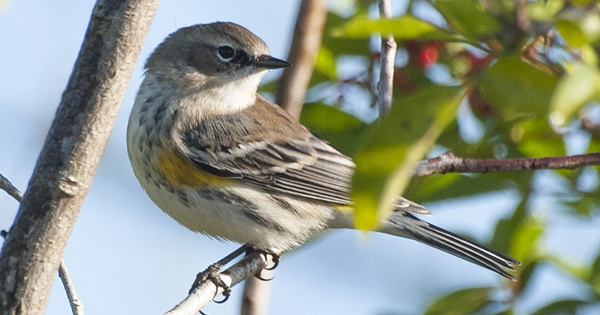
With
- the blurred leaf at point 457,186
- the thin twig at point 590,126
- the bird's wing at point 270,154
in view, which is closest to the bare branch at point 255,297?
the bird's wing at point 270,154

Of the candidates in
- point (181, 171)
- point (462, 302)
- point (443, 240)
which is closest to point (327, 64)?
point (181, 171)

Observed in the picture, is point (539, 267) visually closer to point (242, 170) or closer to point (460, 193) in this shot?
point (460, 193)

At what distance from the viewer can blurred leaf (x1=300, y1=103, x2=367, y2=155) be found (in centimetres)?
351

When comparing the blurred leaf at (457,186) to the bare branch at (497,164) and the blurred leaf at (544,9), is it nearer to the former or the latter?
the bare branch at (497,164)

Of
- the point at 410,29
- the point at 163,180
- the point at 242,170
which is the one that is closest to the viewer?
the point at 410,29

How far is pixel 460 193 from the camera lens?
10.8 feet

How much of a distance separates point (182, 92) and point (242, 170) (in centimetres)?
62

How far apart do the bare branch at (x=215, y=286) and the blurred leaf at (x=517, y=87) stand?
1.49m

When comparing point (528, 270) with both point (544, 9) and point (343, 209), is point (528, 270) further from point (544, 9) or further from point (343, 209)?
point (544, 9)

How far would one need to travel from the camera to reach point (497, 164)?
270cm

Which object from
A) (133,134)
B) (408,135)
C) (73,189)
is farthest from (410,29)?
(133,134)

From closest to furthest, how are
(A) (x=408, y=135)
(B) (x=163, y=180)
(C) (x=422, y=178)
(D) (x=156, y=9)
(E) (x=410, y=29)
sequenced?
(A) (x=408, y=135), (E) (x=410, y=29), (D) (x=156, y=9), (C) (x=422, y=178), (B) (x=163, y=180)

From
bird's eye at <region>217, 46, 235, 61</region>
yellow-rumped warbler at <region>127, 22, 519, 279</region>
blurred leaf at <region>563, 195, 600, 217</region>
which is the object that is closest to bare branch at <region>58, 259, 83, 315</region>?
yellow-rumped warbler at <region>127, 22, 519, 279</region>

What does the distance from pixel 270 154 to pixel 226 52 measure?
2.32ft
